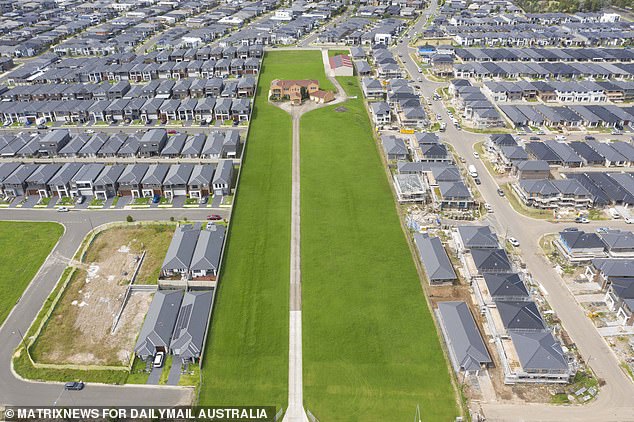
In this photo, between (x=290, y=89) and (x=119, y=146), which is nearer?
(x=119, y=146)

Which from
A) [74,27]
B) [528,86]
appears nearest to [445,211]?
[528,86]

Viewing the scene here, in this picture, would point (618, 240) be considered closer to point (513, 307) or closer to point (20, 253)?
point (513, 307)

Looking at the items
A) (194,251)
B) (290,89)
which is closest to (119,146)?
(194,251)

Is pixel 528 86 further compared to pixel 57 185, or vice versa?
pixel 528 86

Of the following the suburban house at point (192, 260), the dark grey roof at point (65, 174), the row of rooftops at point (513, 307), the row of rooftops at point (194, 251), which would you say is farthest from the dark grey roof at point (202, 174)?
the row of rooftops at point (513, 307)

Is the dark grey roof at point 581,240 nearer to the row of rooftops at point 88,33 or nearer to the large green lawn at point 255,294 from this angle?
the large green lawn at point 255,294

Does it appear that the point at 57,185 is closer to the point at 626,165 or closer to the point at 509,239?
the point at 509,239
